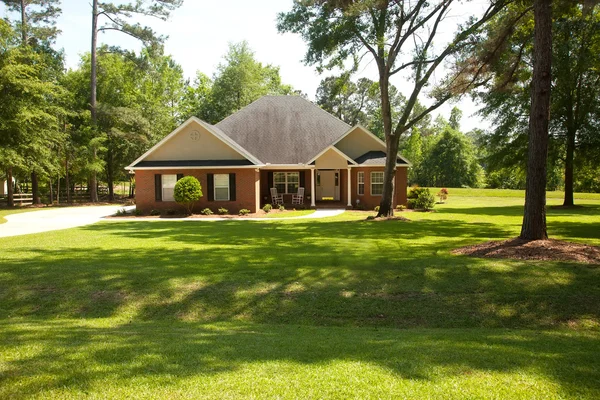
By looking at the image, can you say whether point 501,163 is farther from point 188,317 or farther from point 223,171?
point 188,317

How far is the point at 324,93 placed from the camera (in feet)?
214

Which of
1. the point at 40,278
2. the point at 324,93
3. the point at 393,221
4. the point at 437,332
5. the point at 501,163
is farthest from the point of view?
the point at 324,93

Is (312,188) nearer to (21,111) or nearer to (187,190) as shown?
(187,190)

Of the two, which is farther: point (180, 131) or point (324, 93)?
point (324, 93)

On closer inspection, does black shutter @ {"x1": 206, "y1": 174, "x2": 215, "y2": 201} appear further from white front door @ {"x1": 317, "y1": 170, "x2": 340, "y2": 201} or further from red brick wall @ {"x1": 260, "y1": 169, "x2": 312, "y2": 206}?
white front door @ {"x1": 317, "y1": 170, "x2": 340, "y2": 201}

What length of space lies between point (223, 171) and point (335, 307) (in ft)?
63.1

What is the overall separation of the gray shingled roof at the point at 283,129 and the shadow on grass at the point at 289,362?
2398 centimetres

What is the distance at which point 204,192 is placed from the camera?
84.3ft

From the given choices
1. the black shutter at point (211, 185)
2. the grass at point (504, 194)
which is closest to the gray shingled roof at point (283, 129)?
the black shutter at point (211, 185)

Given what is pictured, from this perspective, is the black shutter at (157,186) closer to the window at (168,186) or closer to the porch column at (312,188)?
the window at (168,186)

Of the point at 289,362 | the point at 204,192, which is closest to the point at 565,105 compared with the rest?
the point at 204,192

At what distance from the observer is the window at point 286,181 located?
29609mm

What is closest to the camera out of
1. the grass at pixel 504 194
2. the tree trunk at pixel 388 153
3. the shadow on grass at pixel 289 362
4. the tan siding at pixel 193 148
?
the shadow on grass at pixel 289 362

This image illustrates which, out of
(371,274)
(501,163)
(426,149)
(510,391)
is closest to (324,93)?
(426,149)
